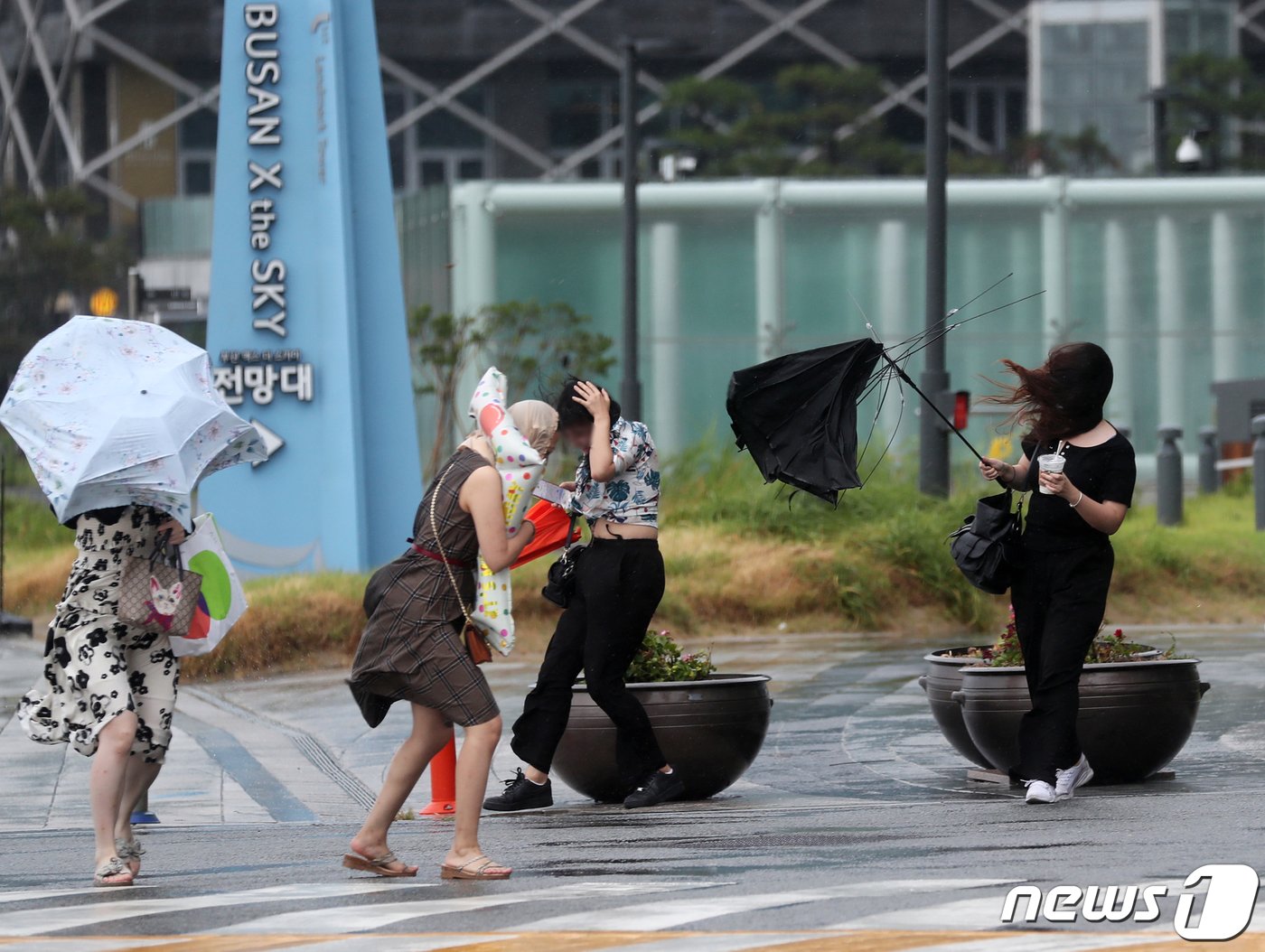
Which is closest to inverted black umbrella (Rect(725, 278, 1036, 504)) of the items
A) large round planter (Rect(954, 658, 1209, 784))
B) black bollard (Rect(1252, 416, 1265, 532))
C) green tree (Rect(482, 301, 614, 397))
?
large round planter (Rect(954, 658, 1209, 784))

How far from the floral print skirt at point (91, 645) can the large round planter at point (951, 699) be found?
355 centimetres

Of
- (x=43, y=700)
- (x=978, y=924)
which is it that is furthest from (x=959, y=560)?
(x=43, y=700)

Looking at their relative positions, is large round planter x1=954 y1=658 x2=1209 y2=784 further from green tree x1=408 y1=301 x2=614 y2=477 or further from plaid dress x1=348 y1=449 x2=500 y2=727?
green tree x1=408 y1=301 x2=614 y2=477

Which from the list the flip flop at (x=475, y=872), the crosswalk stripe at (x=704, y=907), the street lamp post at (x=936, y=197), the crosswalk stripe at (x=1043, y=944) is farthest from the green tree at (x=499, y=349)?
the crosswalk stripe at (x=1043, y=944)

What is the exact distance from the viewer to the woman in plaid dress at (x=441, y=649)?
6.68 meters

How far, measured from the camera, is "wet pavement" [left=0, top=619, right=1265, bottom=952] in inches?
220

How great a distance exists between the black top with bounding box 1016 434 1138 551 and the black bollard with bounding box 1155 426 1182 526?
13.3 meters

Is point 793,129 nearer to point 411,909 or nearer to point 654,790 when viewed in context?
point 654,790

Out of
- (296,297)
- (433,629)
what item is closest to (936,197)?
(296,297)

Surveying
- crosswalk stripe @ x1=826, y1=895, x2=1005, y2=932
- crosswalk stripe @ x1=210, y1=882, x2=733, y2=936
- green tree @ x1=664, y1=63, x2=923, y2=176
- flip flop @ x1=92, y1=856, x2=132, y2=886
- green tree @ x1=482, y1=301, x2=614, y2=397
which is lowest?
flip flop @ x1=92, y1=856, x2=132, y2=886

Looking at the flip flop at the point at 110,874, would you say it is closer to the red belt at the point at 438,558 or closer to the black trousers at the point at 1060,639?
the red belt at the point at 438,558

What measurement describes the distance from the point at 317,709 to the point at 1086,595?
6.19 m

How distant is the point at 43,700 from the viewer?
691 cm

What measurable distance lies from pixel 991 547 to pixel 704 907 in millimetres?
2715
